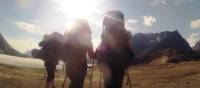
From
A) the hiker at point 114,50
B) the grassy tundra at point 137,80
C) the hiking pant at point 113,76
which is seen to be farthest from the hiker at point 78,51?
the grassy tundra at point 137,80

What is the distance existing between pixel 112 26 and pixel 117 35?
1.45 ft

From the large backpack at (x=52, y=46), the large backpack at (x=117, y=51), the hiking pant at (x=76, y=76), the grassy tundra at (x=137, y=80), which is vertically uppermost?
the large backpack at (x=52, y=46)

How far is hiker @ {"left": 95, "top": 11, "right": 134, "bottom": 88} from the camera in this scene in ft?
37.7

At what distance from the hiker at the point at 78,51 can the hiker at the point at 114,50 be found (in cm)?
124

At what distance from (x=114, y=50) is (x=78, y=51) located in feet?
6.76

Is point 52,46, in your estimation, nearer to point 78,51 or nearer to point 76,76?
point 78,51

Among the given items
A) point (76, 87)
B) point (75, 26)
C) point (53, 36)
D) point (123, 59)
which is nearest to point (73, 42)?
point (75, 26)

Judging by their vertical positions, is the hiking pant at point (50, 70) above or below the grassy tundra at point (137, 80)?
above

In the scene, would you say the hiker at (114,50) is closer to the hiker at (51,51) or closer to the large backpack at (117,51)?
the large backpack at (117,51)

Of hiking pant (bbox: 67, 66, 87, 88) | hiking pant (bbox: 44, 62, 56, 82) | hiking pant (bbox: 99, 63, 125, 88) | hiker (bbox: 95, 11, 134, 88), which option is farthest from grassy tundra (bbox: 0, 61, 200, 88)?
hiking pant (bbox: 99, 63, 125, 88)

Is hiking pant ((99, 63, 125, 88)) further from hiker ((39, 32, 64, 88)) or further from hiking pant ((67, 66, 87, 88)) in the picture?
hiker ((39, 32, 64, 88))

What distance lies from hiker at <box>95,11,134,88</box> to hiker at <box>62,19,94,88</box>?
124 centimetres

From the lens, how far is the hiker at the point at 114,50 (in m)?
11.5

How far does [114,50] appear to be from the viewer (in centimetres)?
1171
